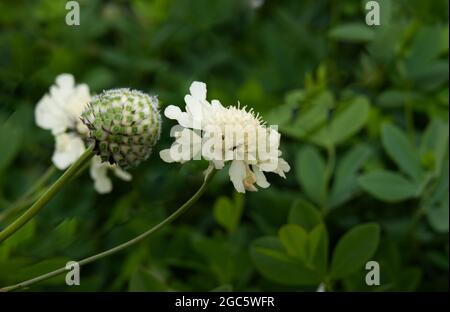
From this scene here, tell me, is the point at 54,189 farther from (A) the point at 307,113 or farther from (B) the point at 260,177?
(A) the point at 307,113

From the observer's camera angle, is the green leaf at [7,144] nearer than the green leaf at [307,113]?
Yes

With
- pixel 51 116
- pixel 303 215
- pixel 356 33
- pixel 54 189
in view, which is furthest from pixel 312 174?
pixel 54 189

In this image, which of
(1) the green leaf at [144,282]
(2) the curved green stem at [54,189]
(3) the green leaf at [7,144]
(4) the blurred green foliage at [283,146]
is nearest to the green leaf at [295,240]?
(4) the blurred green foliage at [283,146]

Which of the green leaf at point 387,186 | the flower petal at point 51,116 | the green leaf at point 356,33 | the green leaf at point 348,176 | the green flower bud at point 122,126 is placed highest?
the green leaf at point 356,33

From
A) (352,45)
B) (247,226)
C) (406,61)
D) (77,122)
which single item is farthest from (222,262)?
(352,45)

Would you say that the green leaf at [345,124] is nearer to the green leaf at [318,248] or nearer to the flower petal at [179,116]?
the green leaf at [318,248]

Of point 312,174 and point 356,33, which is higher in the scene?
point 356,33

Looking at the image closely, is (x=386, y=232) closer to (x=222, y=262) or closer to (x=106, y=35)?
(x=222, y=262)
